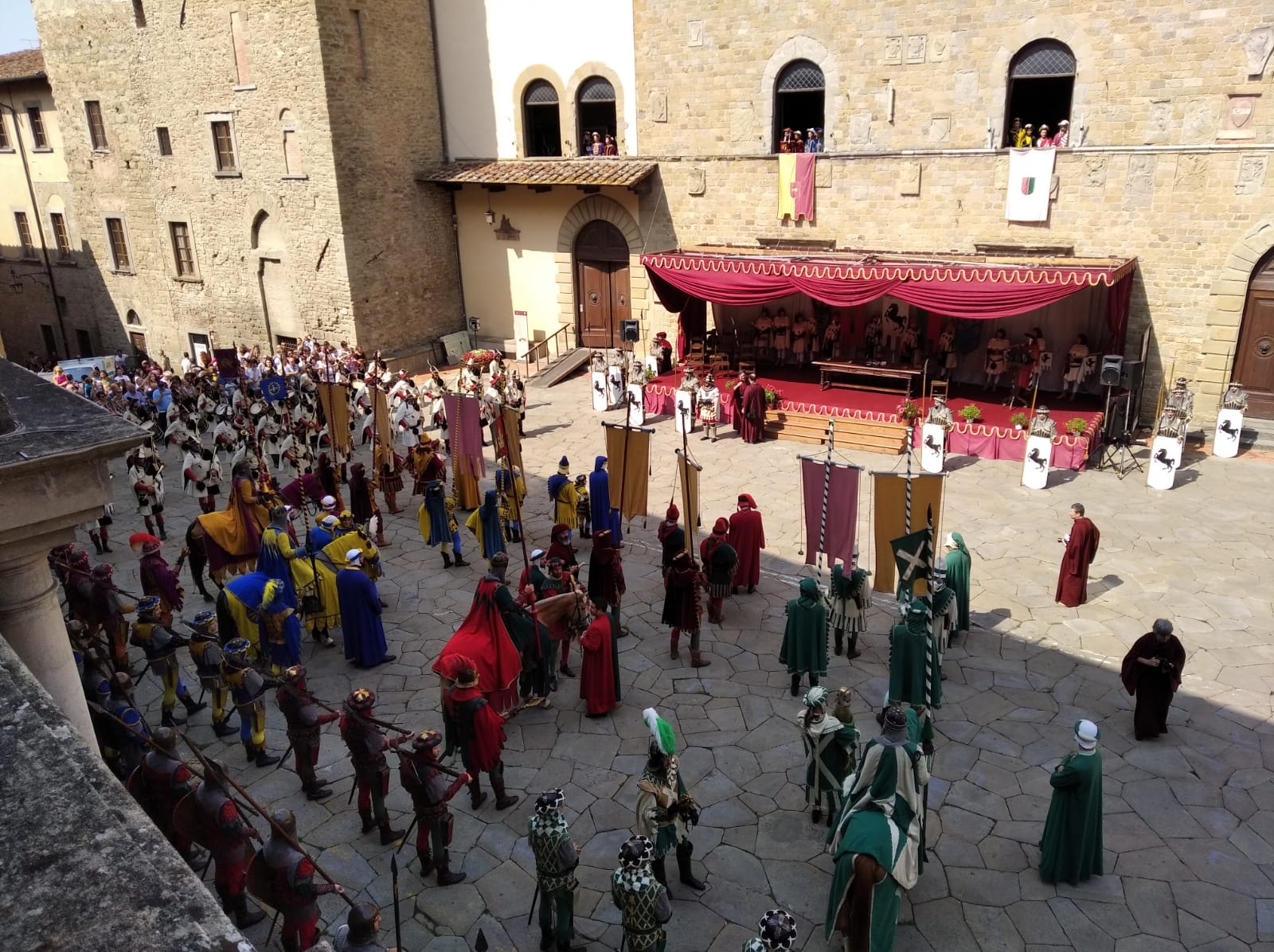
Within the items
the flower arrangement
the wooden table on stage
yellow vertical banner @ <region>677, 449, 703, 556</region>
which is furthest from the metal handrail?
yellow vertical banner @ <region>677, 449, 703, 556</region>

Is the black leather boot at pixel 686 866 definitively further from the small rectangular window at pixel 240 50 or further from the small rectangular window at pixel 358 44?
the small rectangular window at pixel 240 50

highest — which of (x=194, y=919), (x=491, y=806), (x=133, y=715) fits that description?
(x=194, y=919)

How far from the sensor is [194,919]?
2.26 meters

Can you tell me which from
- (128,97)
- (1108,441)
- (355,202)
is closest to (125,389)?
(355,202)

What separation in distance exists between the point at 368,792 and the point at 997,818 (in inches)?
199

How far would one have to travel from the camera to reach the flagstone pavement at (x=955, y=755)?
645cm

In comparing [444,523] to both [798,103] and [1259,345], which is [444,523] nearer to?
[798,103]

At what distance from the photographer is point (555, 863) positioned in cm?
583

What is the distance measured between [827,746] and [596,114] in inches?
730

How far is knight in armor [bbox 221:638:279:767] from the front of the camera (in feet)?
26.1

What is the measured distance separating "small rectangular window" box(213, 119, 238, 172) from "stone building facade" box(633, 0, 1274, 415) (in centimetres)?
1078

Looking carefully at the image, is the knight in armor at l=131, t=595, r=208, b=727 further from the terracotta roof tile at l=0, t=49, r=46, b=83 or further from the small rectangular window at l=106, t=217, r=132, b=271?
the terracotta roof tile at l=0, t=49, r=46, b=83

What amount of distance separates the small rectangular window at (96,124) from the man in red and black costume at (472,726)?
2564 centimetres

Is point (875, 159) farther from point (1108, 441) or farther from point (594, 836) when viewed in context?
point (594, 836)
